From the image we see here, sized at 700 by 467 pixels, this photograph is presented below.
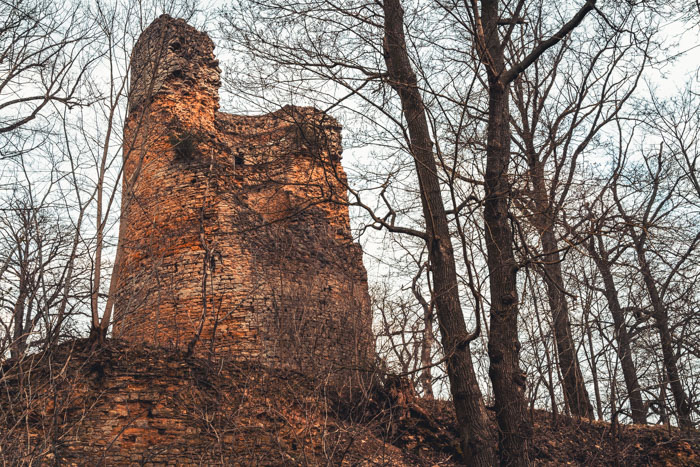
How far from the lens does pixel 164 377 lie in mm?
6477

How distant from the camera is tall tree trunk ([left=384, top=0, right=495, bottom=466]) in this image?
214 inches

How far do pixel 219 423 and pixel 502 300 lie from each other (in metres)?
2.82

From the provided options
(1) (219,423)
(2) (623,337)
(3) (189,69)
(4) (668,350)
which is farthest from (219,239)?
(4) (668,350)

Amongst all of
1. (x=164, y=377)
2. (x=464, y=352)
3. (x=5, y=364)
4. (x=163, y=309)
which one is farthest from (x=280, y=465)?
(x=163, y=309)

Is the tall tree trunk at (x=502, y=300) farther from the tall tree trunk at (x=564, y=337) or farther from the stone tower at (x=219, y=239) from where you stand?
the stone tower at (x=219, y=239)

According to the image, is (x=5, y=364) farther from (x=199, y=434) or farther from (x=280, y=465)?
(x=280, y=465)

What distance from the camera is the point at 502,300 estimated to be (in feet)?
18.4

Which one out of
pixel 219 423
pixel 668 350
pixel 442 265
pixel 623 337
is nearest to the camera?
pixel 219 423

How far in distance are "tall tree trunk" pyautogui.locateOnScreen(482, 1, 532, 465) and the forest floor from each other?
3.46 feet

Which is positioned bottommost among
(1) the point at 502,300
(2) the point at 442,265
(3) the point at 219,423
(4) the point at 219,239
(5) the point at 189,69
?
(3) the point at 219,423

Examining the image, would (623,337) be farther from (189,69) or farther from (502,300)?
(189,69)

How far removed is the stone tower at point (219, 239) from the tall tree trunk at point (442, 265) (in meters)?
3.74

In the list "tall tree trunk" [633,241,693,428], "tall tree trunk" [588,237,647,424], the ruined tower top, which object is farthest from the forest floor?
the ruined tower top

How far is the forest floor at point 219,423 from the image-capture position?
547cm
